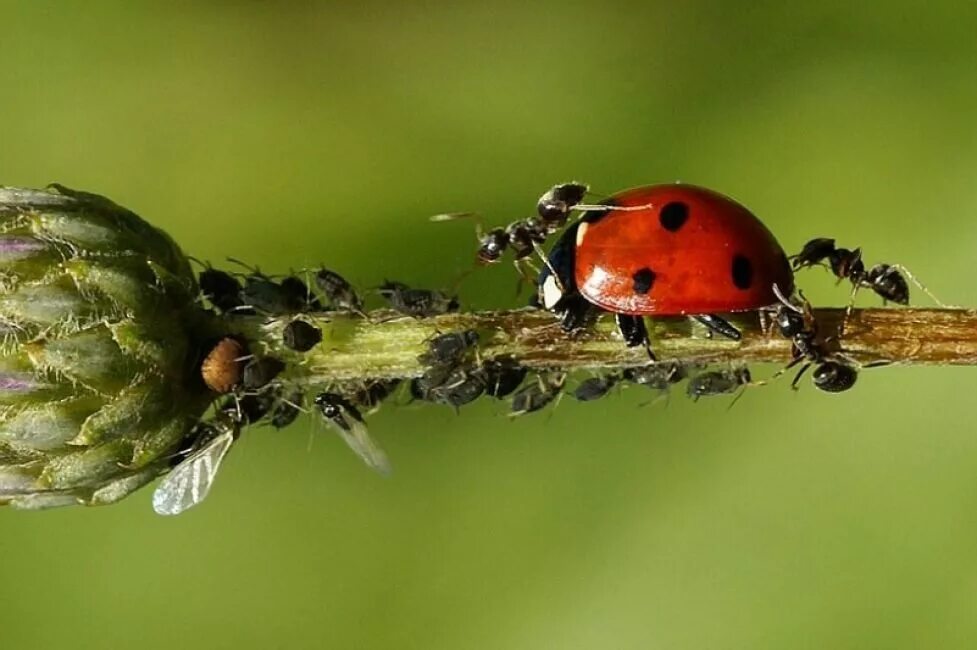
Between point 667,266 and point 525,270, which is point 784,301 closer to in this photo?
point 667,266

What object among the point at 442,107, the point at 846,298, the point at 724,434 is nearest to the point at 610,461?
the point at 724,434

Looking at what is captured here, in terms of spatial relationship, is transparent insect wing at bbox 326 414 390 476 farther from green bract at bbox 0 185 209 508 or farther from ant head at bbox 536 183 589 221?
ant head at bbox 536 183 589 221

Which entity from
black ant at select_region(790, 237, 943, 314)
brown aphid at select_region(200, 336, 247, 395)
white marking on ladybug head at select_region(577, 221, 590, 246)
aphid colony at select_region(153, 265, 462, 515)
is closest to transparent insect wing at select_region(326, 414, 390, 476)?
aphid colony at select_region(153, 265, 462, 515)

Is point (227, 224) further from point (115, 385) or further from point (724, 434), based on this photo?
point (115, 385)

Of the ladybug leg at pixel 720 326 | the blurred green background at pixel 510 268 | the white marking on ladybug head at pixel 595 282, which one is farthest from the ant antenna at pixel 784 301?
the blurred green background at pixel 510 268

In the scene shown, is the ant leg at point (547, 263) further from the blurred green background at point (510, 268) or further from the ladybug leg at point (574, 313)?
the blurred green background at point (510, 268)

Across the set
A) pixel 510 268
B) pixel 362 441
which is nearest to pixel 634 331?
pixel 362 441
